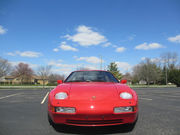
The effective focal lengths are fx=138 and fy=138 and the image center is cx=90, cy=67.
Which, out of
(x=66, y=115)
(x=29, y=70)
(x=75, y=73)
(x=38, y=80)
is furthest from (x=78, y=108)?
(x=38, y=80)

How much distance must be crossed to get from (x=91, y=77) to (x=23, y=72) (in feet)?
216

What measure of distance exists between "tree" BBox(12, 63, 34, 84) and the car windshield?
2536 inches

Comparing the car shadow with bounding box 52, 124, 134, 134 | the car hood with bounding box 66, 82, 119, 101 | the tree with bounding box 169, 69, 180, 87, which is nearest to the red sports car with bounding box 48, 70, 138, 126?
the car hood with bounding box 66, 82, 119, 101

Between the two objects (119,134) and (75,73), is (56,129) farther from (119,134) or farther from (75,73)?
(75,73)

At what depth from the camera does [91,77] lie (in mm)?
3371

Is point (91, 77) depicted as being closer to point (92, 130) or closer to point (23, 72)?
point (92, 130)

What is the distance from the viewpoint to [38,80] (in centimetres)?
8319

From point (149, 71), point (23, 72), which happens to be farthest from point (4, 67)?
point (149, 71)

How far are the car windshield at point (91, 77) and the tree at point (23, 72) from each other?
64425 millimetres

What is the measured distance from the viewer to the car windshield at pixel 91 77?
10.7ft

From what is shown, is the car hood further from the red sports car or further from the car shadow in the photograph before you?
the car shadow

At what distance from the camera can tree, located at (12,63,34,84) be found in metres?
61.3

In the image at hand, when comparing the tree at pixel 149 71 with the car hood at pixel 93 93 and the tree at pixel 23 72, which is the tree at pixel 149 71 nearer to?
the tree at pixel 23 72

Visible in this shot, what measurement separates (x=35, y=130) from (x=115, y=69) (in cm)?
5096
